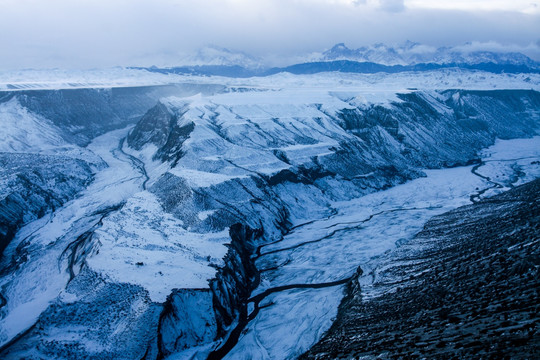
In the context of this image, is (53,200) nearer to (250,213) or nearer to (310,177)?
(250,213)

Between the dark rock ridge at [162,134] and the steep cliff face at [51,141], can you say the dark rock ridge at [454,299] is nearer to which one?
the steep cliff face at [51,141]

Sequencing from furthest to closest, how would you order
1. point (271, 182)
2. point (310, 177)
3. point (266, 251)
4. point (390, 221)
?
point (310, 177), point (271, 182), point (390, 221), point (266, 251)

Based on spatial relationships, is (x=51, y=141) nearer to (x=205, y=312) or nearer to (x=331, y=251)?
(x=331, y=251)

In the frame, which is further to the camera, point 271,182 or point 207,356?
point 271,182

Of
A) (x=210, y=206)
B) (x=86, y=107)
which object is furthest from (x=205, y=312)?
(x=86, y=107)

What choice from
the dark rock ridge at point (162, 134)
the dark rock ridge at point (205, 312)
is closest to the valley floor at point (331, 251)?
the dark rock ridge at point (205, 312)

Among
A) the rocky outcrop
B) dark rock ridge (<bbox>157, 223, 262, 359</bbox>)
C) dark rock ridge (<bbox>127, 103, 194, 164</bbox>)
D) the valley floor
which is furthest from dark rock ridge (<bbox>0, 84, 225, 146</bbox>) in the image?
dark rock ridge (<bbox>157, 223, 262, 359</bbox>)

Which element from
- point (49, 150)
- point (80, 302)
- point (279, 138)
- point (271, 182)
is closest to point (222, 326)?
point (80, 302)

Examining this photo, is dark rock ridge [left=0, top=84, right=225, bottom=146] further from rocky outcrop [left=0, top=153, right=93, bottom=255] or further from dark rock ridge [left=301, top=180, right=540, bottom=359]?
dark rock ridge [left=301, top=180, right=540, bottom=359]
